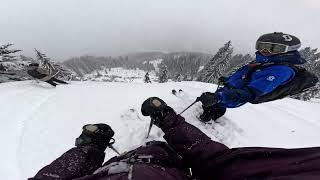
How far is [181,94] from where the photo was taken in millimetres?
10656

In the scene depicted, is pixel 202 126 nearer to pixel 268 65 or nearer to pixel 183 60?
pixel 268 65

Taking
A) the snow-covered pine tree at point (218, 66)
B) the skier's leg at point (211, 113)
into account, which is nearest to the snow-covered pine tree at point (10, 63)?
the skier's leg at point (211, 113)

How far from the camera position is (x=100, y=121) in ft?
28.3

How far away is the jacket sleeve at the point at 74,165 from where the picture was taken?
10.6ft

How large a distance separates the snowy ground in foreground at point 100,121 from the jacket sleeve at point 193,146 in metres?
2.92

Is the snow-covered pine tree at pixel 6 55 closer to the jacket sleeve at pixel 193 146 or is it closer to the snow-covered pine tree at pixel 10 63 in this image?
the snow-covered pine tree at pixel 10 63

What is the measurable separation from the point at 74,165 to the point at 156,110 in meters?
1.29

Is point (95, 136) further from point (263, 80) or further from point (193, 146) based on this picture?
point (263, 80)

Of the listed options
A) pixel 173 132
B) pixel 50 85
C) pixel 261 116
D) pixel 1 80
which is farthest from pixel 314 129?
pixel 1 80

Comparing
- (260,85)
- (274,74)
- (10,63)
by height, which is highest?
(274,74)

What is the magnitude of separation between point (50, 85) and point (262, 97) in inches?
387

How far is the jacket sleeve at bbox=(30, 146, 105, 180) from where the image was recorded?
3.22 metres

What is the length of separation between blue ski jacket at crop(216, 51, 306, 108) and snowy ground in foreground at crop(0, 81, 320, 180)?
2026 mm

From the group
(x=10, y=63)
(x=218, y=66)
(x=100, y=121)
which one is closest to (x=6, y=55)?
(x=10, y=63)
